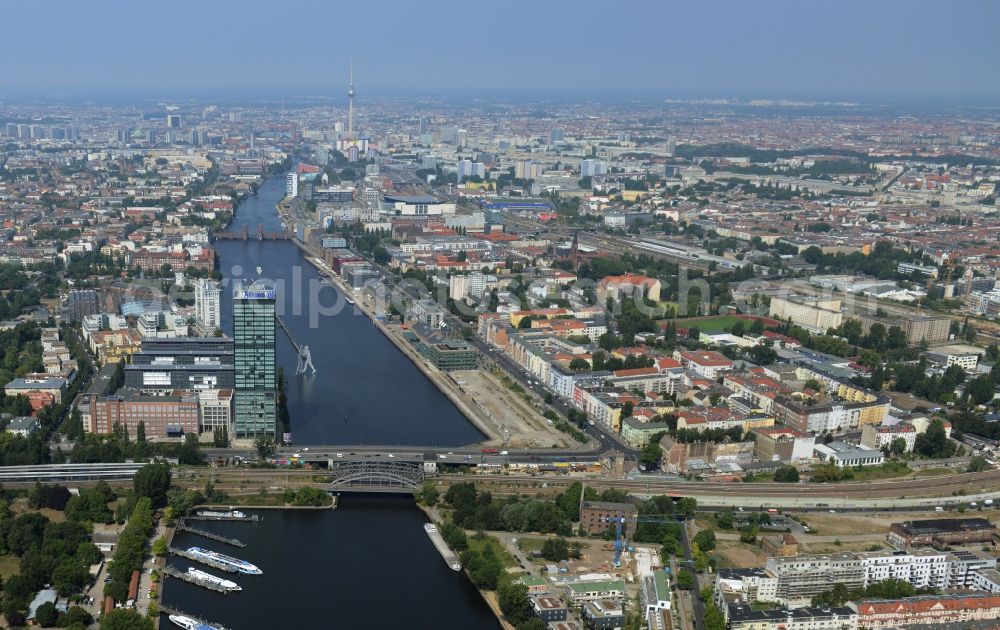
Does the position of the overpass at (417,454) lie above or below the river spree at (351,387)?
above

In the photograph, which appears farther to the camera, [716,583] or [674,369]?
[674,369]

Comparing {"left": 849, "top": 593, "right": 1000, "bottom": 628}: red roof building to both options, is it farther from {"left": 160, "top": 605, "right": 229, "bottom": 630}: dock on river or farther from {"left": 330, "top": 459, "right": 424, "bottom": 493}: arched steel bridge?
{"left": 160, "top": 605, "right": 229, "bottom": 630}: dock on river

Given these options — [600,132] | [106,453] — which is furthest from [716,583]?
[600,132]

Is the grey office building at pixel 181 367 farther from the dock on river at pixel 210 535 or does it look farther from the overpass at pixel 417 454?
the dock on river at pixel 210 535

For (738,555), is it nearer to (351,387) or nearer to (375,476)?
(375,476)

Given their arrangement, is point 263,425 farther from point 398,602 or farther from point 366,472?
point 398,602

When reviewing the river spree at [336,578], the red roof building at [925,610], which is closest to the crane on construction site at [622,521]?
the river spree at [336,578]
